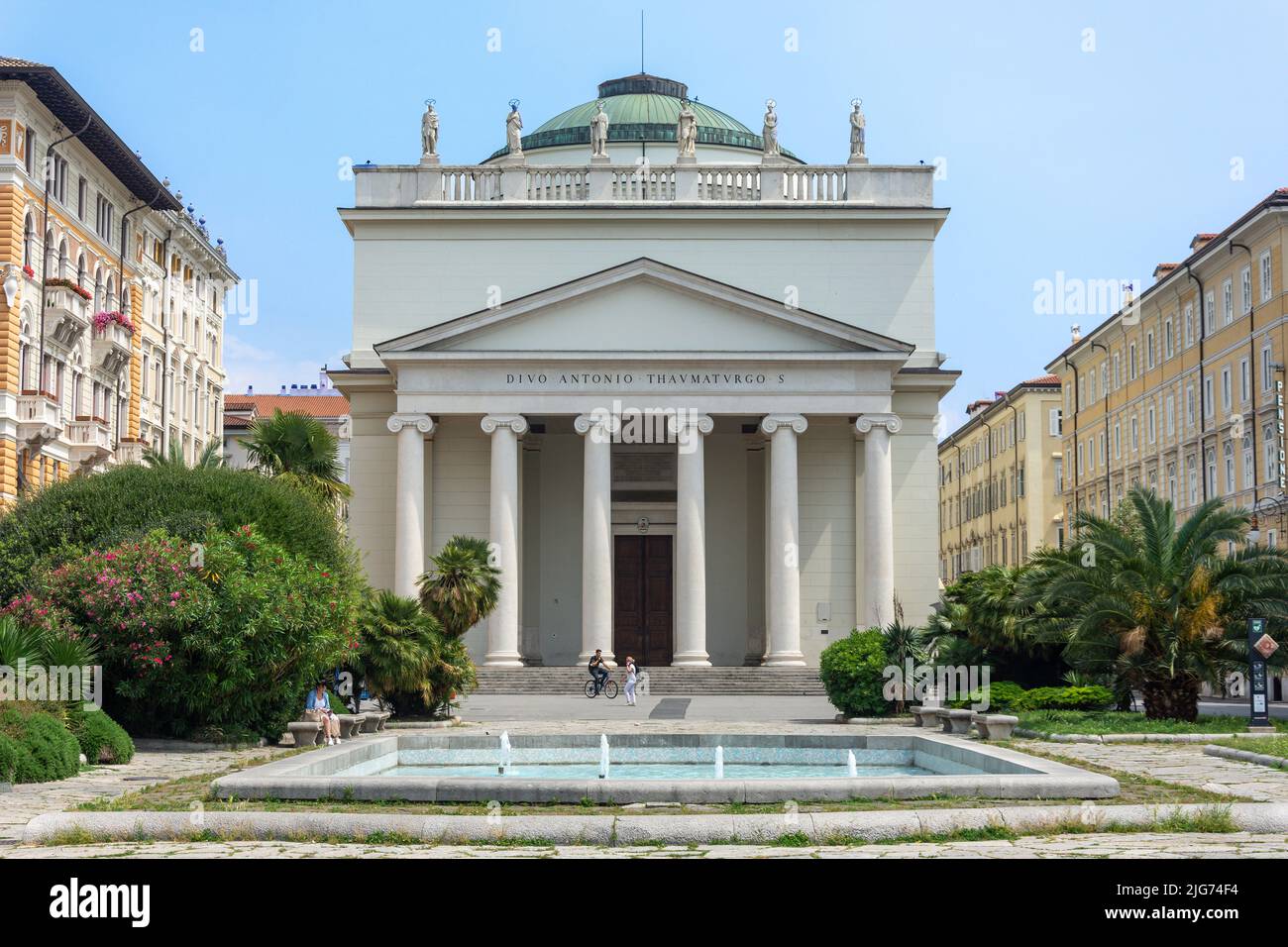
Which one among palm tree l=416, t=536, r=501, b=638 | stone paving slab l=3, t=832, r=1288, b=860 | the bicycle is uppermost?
palm tree l=416, t=536, r=501, b=638

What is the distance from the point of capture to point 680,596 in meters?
44.1

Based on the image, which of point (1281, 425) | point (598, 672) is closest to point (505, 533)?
point (598, 672)

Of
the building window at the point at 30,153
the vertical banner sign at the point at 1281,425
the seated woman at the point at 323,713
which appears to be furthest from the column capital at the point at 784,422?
the building window at the point at 30,153

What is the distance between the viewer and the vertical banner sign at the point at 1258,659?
2484cm

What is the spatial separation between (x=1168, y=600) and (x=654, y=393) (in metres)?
20.8

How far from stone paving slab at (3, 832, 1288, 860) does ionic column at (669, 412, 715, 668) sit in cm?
3182

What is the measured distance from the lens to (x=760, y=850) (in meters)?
11.7

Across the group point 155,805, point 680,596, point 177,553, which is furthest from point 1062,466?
point 155,805

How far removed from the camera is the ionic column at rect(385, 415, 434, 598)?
44469mm

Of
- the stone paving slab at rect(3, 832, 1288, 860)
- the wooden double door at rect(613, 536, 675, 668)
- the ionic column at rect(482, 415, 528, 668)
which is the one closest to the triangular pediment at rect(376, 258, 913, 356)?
the ionic column at rect(482, 415, 528, 668)

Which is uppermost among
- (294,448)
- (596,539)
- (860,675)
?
(294,448)

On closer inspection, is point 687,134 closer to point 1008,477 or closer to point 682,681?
point 682,681

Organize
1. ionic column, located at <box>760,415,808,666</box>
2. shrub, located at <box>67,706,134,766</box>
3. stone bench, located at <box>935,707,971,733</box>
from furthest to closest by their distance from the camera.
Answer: ionic column, located at <box>760,415,808,666</box> → stone bench, located at <box>935,707,971,733</box> → shrub, located at <box>67,706,134,766</box>

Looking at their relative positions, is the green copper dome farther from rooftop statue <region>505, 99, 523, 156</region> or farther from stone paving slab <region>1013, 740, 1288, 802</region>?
stone paving slab <region>1013, 740, 1288, 802</region>
